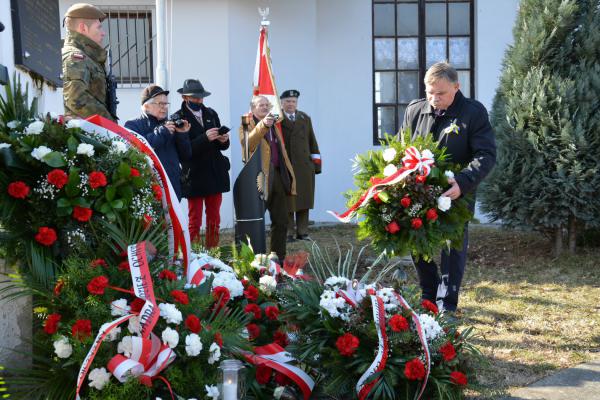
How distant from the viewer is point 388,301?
407 centimetres

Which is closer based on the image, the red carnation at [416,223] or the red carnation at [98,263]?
the red carnation at [98,263]

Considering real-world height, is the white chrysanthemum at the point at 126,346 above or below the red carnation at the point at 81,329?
below

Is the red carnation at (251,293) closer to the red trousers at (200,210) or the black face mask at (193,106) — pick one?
the red trousers at (200,210)

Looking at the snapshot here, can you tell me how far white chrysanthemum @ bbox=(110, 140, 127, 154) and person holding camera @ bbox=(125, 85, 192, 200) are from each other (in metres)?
2.82

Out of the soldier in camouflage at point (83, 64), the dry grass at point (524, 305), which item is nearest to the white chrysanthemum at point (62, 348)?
the dry grass at point (524, 305)

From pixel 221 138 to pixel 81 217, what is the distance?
416cm

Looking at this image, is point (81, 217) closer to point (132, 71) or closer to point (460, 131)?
point (460, 131)

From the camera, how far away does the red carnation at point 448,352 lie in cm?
375

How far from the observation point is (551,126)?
8.62m

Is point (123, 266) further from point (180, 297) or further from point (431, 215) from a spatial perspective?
point (431, 215)

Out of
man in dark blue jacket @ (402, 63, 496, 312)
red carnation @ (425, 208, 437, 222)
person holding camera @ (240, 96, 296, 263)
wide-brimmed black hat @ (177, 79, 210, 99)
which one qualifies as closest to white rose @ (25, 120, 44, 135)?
red carnation @ (425, 208, 437, 222)

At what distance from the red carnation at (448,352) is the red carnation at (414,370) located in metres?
0.17

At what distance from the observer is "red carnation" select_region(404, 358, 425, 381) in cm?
362

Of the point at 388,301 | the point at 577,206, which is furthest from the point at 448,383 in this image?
the point at 577,206
